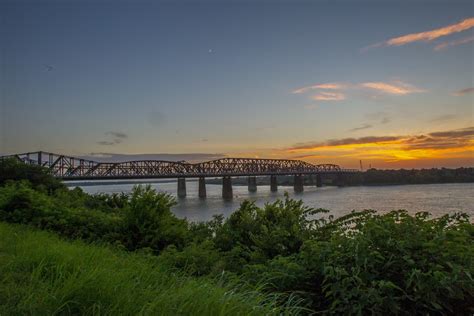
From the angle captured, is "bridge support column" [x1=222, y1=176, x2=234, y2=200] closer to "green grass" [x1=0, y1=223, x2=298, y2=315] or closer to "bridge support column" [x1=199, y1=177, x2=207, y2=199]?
"bridge support column" [x1=199, y1=177, x2=207, y2=199]

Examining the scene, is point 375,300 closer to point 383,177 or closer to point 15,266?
point 15,266

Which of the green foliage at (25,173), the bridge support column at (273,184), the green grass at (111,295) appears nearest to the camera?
the green grass at (111,295)

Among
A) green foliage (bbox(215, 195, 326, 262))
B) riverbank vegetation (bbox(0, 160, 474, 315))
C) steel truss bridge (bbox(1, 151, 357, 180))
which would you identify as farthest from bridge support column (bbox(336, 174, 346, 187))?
riverbank vegetation (bbox(0, 160, 474, 315))

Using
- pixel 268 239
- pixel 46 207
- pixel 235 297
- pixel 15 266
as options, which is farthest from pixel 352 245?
pixel 46 207

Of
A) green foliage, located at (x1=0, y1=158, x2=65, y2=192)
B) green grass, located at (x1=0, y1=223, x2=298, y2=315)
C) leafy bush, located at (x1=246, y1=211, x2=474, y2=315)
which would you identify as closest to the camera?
green grass, located at (x1=0, y1=223, x2=298, y2=315)

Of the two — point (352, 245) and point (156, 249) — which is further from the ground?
point (352, 245)

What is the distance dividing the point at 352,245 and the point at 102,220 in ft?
24.7

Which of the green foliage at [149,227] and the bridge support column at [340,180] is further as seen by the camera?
the bridge support column at [340,180]

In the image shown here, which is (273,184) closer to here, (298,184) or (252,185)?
(252,185)

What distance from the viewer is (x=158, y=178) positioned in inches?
3720

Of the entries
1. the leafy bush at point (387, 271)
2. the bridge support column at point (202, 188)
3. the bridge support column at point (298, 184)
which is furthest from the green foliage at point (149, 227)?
the bridge support column at point (298, 184)

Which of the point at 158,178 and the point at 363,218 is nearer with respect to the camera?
the point at 363,218

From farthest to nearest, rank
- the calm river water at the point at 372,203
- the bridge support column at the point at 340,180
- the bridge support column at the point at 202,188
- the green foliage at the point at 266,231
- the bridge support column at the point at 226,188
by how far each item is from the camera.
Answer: the bridge support column at the point at 340,180 → the bridge support column at the point at 202,188 → the bridge support column at the point at 226,188 → the calm river water at the point at 372,203 → the green foliage at the point at 266,231

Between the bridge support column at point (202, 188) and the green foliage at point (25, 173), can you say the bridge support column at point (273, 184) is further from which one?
the green foliage at point (25, 173)
